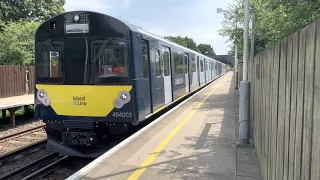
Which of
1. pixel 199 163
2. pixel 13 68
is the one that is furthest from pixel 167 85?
pixel 13 68

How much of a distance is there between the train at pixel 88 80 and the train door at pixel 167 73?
2.78 m

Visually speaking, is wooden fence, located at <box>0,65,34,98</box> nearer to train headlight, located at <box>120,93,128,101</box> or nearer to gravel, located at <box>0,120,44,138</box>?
gravel, located at <box>0,120,44,138</box>

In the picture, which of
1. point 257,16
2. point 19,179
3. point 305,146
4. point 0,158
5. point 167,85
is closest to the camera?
point 305,146

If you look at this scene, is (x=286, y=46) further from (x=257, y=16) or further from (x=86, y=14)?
(x=257, y=16)

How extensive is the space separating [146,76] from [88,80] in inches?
63.1

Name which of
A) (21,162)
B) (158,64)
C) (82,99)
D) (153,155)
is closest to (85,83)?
(82,99)

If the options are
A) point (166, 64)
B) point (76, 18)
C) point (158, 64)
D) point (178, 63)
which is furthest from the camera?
point (178, 63)

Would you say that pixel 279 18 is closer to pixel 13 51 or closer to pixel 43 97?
pixel 43 97

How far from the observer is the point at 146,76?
8289mm

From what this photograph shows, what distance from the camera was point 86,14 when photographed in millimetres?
7473

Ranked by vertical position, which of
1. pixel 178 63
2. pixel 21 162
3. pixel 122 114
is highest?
pixel 178 63

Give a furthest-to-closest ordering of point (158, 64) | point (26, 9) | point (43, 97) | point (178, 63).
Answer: point (26, 9), point (178, 63), point (158, 64), point (43, 97)

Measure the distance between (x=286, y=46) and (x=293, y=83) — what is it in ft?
1.70

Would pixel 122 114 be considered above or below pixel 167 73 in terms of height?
below
